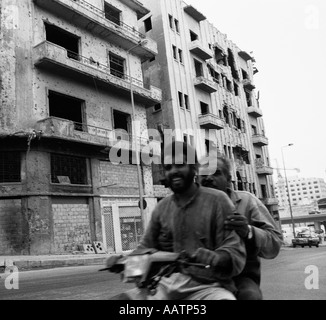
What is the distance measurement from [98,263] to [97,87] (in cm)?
993

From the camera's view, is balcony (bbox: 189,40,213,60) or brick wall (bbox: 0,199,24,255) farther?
balcony (bbox: 189,40,213,60)

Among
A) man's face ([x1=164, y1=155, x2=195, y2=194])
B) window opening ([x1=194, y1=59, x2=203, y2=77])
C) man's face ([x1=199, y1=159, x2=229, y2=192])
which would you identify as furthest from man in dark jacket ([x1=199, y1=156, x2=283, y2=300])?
window opening ([x1=194, y1=59, x2=203, y2=77])

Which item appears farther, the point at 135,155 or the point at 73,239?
the point at 135,155

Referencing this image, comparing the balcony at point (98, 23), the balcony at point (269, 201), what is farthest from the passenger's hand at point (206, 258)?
the balcony at point (269, 201)

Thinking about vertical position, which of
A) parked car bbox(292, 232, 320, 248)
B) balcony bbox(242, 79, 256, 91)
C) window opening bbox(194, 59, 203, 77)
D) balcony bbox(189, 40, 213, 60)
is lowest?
parked car bbox(292, 232, 320, 248)

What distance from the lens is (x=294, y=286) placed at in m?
6.79

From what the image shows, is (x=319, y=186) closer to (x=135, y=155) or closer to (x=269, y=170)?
(x=269, y=170)

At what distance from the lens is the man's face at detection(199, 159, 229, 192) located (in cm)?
289

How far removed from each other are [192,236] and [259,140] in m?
37.8

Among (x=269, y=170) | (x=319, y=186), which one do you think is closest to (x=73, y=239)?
(x=269, y=170)

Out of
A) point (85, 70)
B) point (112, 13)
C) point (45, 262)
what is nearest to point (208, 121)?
point (112, 13)

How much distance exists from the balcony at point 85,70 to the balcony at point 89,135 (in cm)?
243

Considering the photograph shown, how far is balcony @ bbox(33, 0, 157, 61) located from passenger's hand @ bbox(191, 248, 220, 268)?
18.5 meters

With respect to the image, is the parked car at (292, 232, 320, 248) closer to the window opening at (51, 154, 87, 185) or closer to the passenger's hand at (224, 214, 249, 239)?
the window opening at (51, 154, 87, 185)
